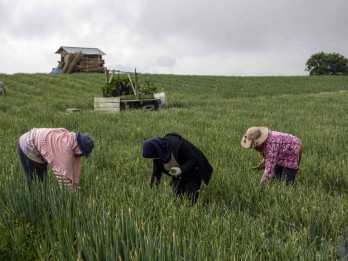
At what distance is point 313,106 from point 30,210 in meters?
14.7

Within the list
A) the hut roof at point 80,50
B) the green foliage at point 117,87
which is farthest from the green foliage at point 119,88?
the hut roof at point 80,50

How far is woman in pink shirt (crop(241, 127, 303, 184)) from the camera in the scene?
4.61 metres

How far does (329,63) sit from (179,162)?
6194 cm

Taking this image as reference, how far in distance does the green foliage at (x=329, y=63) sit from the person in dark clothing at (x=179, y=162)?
61.5 m

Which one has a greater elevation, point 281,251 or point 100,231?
point 100,231

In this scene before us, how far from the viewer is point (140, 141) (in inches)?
306

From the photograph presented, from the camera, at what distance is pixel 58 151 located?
370 cm

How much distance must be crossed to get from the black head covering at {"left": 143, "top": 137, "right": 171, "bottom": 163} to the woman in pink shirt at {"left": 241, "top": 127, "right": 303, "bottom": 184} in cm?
129

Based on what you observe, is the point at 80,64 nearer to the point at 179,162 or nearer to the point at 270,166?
the point at 270,166

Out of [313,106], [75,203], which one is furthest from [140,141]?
[313,106]

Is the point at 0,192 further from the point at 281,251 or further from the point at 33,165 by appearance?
the point at 281,251

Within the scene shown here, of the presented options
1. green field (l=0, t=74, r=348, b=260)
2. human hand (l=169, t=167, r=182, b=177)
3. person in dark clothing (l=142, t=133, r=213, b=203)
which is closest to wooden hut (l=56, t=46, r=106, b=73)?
green field (l=0, t=74, r=348, b=260)

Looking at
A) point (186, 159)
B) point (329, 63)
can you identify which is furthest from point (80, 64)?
point (329, 63)

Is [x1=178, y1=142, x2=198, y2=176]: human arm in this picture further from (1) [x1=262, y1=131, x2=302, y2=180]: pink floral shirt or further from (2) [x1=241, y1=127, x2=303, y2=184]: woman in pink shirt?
(1) [x1=262, y1=131, x2=302, y2=180]: pink floral shirt
